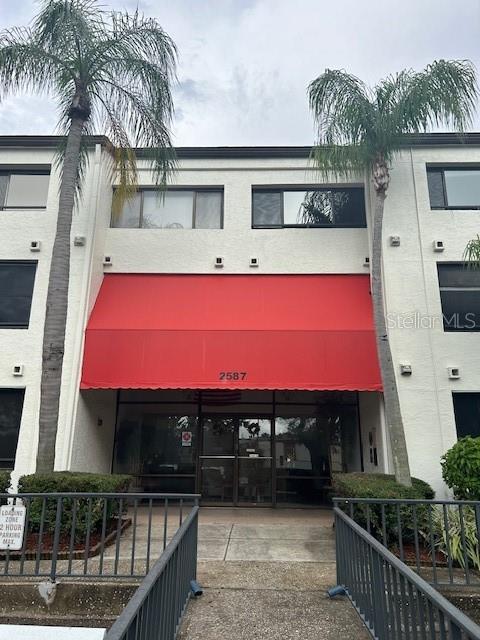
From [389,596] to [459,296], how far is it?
904 centimetres

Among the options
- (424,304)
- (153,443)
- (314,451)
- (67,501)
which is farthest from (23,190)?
(424,304)

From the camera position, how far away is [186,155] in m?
12.9

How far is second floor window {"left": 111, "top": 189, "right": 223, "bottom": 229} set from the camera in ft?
42.1

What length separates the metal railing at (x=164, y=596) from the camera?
2.64m

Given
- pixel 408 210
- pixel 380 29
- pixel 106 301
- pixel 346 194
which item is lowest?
pixel 106 301

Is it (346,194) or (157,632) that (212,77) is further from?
(157,632)

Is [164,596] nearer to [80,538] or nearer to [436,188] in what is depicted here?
[80,538]

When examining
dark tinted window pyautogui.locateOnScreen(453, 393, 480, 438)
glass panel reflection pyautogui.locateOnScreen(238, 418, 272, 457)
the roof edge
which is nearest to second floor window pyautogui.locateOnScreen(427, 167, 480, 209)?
the roof edge

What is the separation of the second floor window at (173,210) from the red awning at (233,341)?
244cm

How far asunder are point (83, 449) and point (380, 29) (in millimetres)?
12822

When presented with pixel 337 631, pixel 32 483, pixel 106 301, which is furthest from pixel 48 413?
pixel 337 631

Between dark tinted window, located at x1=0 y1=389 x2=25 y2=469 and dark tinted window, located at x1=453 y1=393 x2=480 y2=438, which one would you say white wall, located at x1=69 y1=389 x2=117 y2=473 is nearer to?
dark tinted window, located at x1=0 y1=389 x2=25 y2=469

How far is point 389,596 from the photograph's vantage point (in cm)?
381

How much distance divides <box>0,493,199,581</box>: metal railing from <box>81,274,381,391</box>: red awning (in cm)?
328
